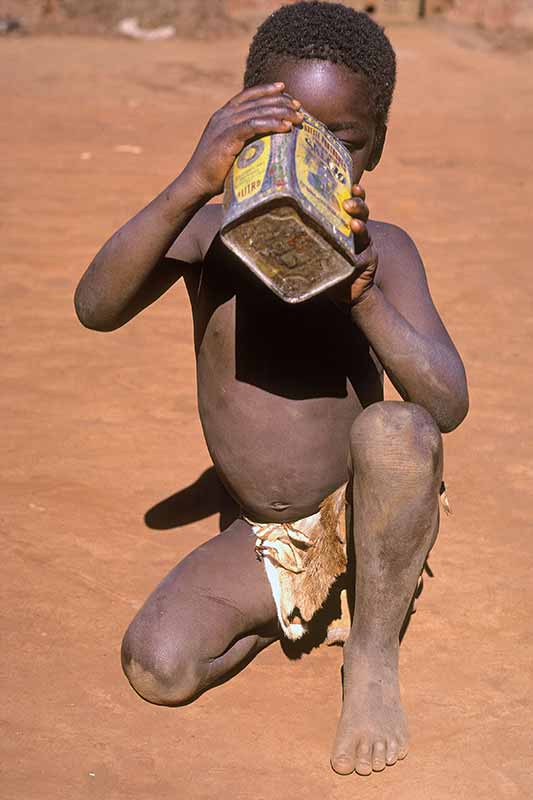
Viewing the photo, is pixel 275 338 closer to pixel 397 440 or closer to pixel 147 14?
pixel 397 440

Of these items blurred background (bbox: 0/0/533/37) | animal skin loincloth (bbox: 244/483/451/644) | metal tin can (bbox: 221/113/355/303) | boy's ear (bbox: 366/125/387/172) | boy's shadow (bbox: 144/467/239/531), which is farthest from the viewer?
blurred background (bbox: 0/0/533/37)

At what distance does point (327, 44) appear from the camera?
94.0 inches

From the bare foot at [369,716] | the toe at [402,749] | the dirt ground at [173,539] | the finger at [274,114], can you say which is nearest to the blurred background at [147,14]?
the dirt ground at [173,539]

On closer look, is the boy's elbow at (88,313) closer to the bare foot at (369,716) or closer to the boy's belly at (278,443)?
the boy's belly at (278,443)

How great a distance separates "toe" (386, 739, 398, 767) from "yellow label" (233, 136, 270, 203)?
3.91 ft

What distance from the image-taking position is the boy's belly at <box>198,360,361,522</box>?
2609mm

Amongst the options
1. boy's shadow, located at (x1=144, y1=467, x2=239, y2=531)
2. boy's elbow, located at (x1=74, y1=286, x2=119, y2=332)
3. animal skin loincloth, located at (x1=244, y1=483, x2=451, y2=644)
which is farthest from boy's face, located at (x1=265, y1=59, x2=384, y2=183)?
boy's shadow, located at (x1=144, y1=467, x2=239, y2=531)

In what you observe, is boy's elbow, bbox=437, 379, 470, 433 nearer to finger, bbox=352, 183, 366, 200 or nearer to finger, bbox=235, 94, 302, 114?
finger, bbox=352, 183, 366, 200

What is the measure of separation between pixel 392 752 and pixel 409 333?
89 centimetres

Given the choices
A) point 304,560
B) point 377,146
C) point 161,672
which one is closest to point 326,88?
point 377,146

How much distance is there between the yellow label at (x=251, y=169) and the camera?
1.96m

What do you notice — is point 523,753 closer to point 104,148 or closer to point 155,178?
point 155,178

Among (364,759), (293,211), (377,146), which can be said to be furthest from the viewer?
(377,146)

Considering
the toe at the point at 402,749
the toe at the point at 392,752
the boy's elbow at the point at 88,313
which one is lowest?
the toe at the point at 402,749
